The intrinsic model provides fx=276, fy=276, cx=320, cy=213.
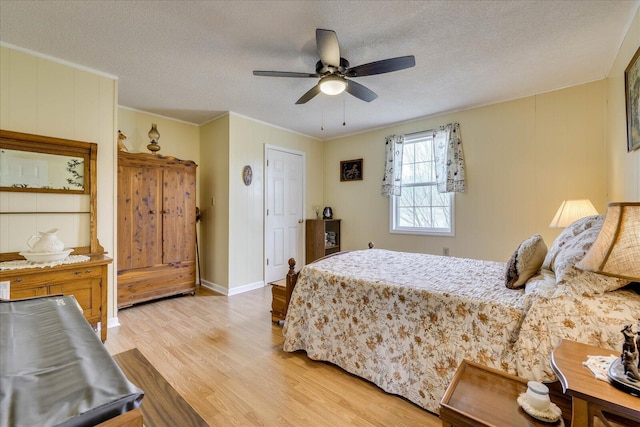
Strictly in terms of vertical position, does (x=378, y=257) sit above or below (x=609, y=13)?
below

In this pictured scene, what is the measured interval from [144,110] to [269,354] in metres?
3.53

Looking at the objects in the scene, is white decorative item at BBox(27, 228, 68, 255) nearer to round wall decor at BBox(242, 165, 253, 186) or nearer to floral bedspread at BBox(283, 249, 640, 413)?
floral bedspread at BBox(283, 249, 640, 413)

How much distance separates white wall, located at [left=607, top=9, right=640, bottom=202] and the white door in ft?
12.7

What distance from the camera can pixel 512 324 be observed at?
55.2 inches

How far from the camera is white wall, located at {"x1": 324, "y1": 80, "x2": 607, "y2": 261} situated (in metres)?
2.92

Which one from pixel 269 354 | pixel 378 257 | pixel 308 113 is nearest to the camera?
pixel 269 354

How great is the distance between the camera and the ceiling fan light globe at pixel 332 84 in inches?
85.9

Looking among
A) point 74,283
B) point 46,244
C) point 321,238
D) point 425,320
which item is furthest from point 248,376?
point 321,238

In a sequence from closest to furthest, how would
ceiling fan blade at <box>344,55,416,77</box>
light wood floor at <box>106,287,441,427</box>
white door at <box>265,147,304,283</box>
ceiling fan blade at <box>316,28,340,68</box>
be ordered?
light wood floor at <box>106,287,441,427</box> → ceiling fan blade at <box>316,28,340,68</box> → ceiling fan blade at <box>344,55,416,77</box> → white door at <box>265,147,304,283</box>

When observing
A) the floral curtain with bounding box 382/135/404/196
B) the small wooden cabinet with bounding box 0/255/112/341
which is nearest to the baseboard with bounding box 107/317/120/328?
the small wooden cabinet with bounding box 0/255/112/341

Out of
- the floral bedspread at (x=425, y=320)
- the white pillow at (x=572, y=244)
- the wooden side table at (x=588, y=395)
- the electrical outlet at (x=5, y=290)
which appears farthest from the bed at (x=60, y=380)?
the white pillow at (x=572, y=244)

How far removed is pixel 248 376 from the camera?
1.98m

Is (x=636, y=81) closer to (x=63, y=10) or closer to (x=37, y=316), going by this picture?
(x=37, y=316)

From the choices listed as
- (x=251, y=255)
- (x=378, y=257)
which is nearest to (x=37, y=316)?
(x=378, y=257)
